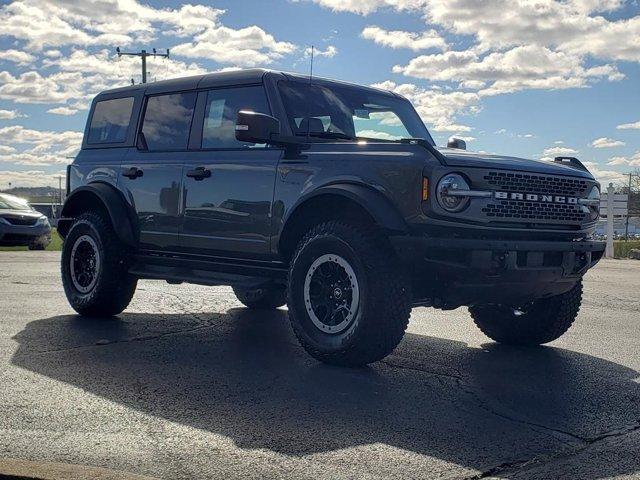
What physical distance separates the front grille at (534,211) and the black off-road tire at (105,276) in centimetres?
373

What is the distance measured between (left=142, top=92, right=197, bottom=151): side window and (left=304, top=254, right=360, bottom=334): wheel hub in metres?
2.06

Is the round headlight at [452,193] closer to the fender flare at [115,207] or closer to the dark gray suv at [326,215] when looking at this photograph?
the dark gray suv at [326,215]

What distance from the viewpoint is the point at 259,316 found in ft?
27.3

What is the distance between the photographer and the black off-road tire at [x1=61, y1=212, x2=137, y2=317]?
762 cm

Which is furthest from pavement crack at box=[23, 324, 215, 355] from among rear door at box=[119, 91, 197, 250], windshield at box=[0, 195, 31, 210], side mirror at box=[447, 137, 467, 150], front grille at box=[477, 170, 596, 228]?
windshield at box=[0, 195, 31, 210]

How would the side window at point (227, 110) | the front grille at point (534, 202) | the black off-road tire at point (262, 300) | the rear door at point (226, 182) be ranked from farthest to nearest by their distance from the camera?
the black off-road tire at point (262, 300) → the side window at point (227, 110) → the rear door at point (226, 182) → the front grille at point (534, 202)

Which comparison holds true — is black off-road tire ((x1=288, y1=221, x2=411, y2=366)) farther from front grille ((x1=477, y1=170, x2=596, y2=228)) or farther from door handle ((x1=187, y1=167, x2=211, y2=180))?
door handle ((x1=187, y1=167, x2=211, y2=180))

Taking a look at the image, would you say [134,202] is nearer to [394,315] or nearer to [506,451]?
[394,315]

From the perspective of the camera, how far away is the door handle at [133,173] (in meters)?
7.35

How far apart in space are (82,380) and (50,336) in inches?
70.1

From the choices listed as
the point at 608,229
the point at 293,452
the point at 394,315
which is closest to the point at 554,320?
the point at 394,315

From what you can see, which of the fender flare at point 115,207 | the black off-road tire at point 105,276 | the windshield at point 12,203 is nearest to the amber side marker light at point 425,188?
the fender flare at point 115,207

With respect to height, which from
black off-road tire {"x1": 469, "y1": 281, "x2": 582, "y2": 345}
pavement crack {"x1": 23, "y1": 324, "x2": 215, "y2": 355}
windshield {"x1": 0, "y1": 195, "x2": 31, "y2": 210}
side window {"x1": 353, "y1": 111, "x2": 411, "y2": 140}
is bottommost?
pavement crack {"x1": 23, "y1": 324, "x2": 215, "y2": 355}

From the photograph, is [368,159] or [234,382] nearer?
[234,382]
